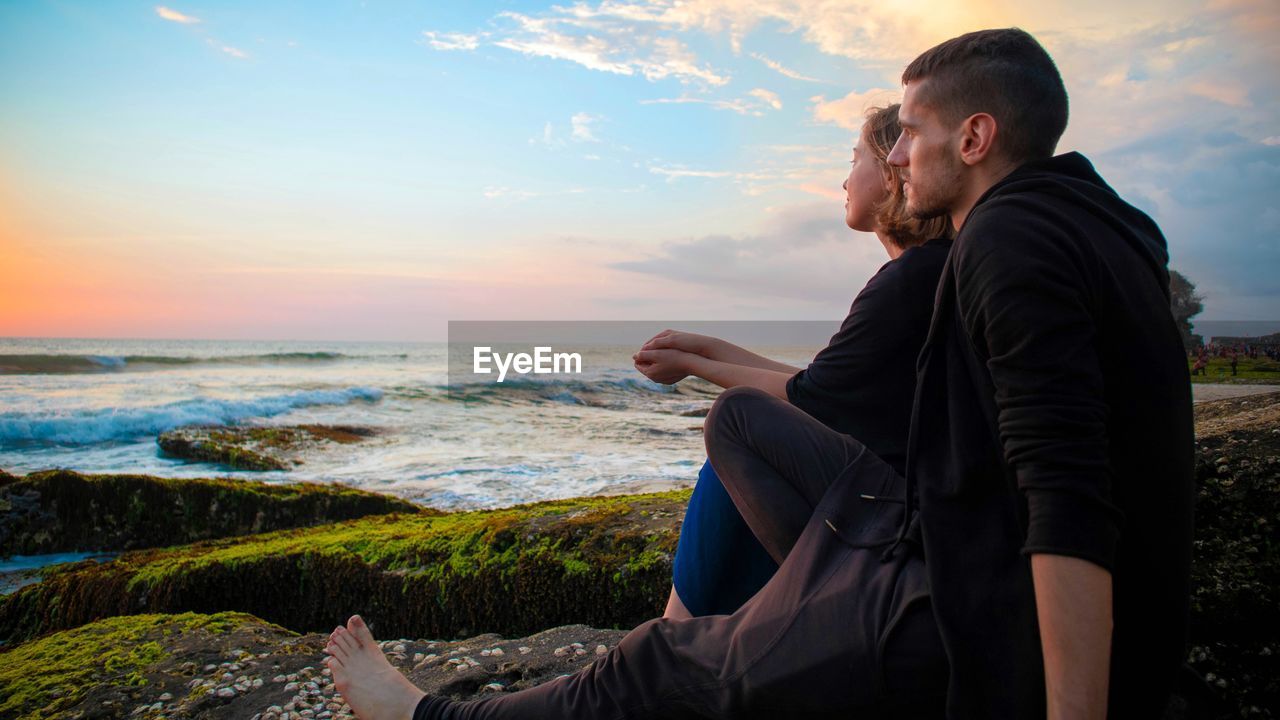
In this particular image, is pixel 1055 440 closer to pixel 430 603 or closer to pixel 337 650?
pixel 337 650

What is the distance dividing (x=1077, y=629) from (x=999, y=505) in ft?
0.83

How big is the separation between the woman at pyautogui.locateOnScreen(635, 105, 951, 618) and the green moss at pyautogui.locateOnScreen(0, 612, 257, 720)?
6.59 ft

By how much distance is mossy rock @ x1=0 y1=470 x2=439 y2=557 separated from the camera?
232 inches

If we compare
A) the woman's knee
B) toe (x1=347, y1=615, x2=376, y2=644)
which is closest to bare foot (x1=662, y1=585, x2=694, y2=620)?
the woman's knee

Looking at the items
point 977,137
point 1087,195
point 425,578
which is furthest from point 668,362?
→ point 425,578

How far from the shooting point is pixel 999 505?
1.46 metres

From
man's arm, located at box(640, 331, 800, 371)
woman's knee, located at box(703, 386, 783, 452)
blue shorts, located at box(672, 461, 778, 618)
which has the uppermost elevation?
man's arm, located at box(640, 331, 800, 371)

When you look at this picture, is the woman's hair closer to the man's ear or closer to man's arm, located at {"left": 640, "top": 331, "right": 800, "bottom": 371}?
man's arm, located at {"left": 640, "top": 331, "right": 800, "bottom": 371}

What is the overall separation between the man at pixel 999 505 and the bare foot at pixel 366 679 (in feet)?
1.28

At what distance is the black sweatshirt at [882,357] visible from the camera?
7.20 feet

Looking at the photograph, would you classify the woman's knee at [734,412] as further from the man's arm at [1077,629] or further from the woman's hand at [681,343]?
the man's arm at [1077,629]

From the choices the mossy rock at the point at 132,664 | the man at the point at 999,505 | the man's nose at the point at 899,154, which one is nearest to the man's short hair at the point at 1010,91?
the man at the point at 999,505

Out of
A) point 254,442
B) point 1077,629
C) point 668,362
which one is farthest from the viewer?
point 254,442

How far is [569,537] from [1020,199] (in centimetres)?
276
